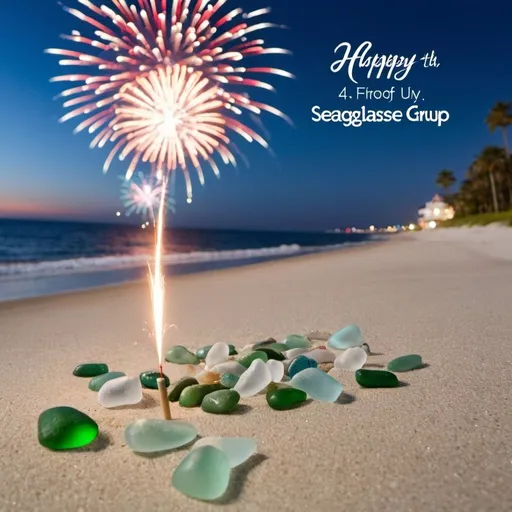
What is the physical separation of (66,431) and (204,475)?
1.79 feet

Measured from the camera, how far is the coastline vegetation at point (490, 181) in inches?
2069

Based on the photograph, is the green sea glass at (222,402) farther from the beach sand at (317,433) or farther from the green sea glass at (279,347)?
the green sea glass at (279,347)

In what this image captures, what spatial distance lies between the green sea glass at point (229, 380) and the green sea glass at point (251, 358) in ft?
0.67

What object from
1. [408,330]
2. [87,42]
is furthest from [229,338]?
[87,42]

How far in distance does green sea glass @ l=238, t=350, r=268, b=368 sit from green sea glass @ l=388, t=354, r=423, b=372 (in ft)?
1.99

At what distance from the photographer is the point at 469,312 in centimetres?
373

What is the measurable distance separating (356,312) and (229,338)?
1.28 m

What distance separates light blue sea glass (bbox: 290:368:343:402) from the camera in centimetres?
191

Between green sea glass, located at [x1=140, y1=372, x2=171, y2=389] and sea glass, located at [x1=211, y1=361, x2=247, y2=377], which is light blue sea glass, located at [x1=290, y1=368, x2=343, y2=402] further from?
green sea glass, located at [x1=140, y1=372, x2=171, y2=389]

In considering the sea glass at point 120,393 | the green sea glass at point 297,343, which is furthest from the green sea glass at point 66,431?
the green sea glass at point 297,343

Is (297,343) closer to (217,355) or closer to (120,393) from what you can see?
(217,355)

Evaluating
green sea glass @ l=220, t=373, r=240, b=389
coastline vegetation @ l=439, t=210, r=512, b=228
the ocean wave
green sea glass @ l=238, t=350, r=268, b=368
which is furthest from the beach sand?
coastline vegetation @ l=439, t=210, r=512, b=228

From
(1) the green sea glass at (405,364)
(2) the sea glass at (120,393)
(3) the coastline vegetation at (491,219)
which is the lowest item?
(3) the coastline vegetation at (491,219)

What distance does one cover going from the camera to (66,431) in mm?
1544
